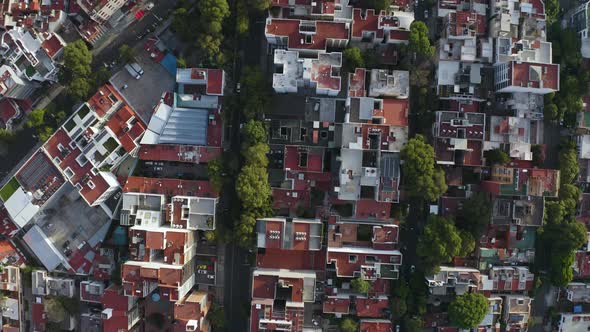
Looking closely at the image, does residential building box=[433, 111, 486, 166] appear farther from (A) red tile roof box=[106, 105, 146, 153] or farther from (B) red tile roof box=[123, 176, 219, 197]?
(A) red tile roof box=[106, 105, 146, 153]

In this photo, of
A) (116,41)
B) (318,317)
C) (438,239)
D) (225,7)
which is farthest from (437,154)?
(116,41)

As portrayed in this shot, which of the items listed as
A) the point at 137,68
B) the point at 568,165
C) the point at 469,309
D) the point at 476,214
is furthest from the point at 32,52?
the point at 568,165

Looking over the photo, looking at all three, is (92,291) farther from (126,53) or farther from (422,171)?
(422,171)

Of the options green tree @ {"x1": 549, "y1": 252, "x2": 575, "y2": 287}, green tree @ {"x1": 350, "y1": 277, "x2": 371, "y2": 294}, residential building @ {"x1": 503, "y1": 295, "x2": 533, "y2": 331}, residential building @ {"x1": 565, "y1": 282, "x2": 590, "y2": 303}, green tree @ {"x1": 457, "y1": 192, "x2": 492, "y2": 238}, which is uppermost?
green tree @ {"x1": 457, "y1": 192, "x2": 492, "y2": 238}

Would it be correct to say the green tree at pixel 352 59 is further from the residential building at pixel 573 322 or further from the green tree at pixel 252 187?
the residential building at pixel 573 322

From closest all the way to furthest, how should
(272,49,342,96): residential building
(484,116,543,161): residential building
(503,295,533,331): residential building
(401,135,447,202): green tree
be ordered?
(401,135,447,202): green tree, (272,49,342,96): residential building, (484,116,543,161): residential building, (503,295,533,331): residential building

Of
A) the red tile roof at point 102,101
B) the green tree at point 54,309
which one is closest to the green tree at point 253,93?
the red tile roof at point 102,101

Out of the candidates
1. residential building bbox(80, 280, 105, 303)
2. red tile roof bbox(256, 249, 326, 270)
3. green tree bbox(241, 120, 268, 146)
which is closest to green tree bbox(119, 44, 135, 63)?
green tree bbox(241, 120, 268, 146)

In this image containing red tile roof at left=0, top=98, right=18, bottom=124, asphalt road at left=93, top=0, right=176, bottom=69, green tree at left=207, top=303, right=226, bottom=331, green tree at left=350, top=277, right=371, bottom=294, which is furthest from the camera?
red tile roof at left=0, top=98, right=18, bottom=124
